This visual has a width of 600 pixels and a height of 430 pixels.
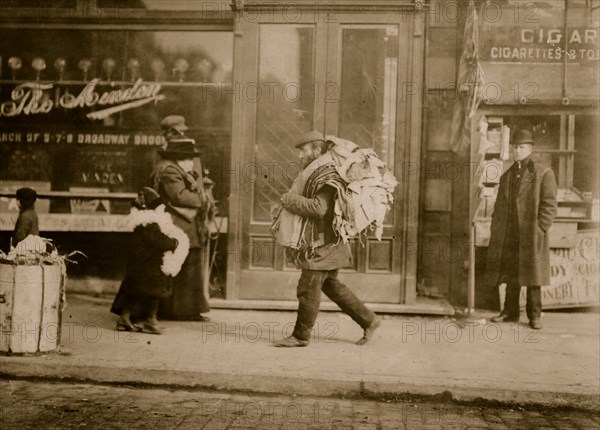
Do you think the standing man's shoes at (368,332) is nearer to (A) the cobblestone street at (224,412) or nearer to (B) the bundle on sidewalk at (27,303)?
(A) the cobblestone street at (224,412)

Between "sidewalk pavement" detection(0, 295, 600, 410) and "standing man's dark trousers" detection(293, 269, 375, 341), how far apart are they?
0.77 ft

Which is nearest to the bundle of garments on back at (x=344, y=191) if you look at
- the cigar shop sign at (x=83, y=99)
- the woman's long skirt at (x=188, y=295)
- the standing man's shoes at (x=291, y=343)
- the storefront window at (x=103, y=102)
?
the standing man's shoes at (x=291, y=343)

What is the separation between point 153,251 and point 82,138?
2.88m

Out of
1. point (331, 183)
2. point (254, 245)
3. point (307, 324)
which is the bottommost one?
point (307, 324)

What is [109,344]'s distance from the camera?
657 centimetres

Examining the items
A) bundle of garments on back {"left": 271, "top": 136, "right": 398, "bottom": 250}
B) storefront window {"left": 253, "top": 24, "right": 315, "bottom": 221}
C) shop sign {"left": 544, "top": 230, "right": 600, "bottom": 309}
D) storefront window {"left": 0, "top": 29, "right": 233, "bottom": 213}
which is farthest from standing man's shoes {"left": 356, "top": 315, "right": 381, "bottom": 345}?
storefront window {"left": 0, "top": 29, "right": 233, "bottom": 213}

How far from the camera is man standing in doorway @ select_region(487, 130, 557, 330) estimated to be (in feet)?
25.4

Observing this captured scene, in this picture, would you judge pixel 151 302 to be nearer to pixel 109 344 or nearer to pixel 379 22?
pixel 109 344

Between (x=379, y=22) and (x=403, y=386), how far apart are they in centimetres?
451

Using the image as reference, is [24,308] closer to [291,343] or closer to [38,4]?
[291,343]

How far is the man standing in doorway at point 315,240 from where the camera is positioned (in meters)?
6.37

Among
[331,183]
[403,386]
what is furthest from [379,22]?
[403,386]

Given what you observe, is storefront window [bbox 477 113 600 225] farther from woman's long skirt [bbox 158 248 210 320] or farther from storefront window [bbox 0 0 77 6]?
storefront window [bbox 0 0 77 6]

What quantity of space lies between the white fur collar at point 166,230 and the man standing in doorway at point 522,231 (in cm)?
350
